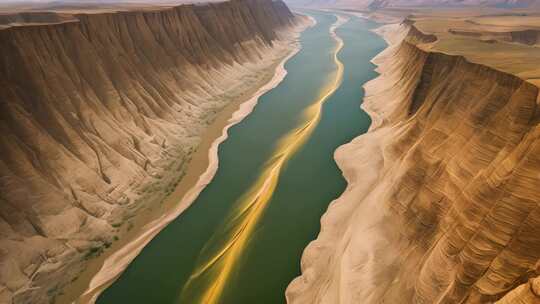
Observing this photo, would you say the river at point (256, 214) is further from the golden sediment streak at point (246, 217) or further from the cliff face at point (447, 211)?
the cliff face at point (447, 211)

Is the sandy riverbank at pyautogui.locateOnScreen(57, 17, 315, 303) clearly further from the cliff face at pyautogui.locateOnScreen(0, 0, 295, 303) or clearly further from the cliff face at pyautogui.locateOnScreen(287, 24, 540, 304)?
the cliff face at pyautogui.locateOnScreen(287, 24, 540, 304)

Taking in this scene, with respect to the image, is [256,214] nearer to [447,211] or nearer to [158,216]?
[158,216]

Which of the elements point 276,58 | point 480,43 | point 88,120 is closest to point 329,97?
point 480,43

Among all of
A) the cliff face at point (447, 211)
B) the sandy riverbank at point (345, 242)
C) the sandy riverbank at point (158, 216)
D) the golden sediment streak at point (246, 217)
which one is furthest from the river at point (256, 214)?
the cliff face at point (447, 211)

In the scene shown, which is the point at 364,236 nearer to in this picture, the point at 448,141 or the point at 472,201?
the point at 472,201

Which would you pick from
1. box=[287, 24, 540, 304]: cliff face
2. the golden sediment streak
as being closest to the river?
the golden sediment streak

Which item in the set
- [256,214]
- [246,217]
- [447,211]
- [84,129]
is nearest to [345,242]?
[447,211]
